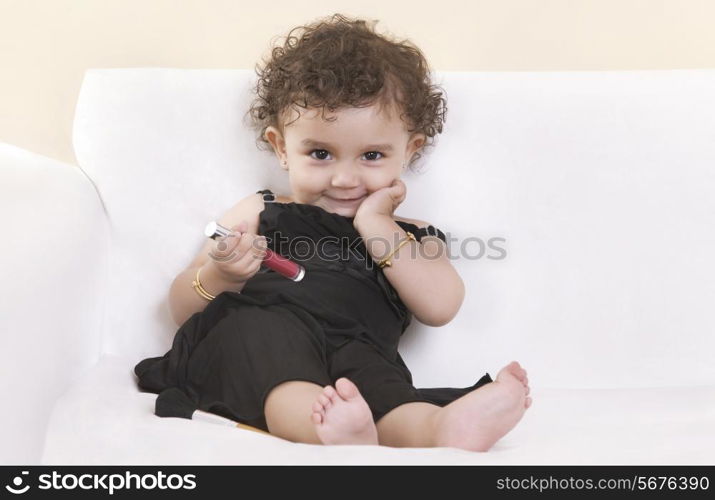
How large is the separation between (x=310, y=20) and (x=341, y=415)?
3.37 ft

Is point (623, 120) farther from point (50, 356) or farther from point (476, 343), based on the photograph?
point (50, 356)

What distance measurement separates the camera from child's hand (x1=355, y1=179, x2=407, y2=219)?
4.28 feet

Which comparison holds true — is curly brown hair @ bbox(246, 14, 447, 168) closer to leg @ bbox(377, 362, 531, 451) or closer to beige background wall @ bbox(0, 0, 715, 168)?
beige background wall @ bbox(0, 0, 715, 168)

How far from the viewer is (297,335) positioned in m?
1.16

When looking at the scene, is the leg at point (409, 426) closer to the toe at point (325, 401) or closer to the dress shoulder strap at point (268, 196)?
the toe at point (325, 401)

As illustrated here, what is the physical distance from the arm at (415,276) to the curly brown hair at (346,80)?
0.16 m

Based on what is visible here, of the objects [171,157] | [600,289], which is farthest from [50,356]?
[600,289]

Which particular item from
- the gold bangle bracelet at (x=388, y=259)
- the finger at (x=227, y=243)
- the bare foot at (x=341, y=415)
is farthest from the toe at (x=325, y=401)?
the gold bangle bracelet at (x=388, y=259)

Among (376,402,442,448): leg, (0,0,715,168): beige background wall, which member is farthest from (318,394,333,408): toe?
(0,0,715,168): beige background wall

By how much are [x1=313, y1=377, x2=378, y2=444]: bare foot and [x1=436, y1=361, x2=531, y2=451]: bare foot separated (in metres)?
0.09

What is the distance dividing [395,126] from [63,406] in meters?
0.58

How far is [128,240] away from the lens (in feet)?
4.56

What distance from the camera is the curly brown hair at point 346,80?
4.19 feet

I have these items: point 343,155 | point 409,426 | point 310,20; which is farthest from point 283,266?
point 310,20
